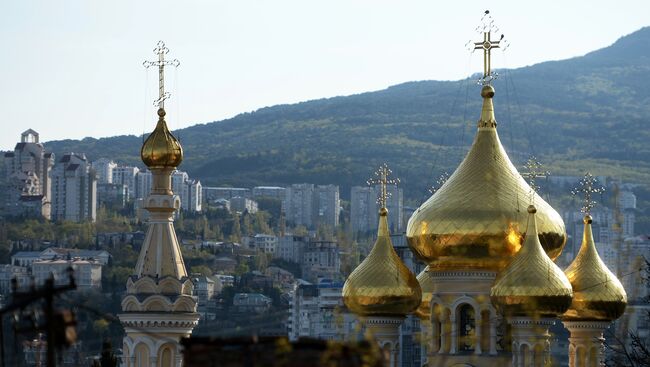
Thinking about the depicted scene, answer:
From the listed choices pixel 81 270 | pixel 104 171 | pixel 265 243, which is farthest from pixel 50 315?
pixel 104 171

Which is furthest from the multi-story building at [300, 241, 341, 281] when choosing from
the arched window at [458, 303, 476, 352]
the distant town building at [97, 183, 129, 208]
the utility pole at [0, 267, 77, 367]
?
the utility pole at [0, 267, 77, 367]

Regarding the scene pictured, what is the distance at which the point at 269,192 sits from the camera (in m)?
186

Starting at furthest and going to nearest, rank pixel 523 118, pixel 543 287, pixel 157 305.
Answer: pixel 523 118 < pixel 157 305 < pixel 543 287

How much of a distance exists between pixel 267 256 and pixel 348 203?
14.3 metres

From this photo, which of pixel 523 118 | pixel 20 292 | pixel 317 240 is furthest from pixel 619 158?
pixel 20 292

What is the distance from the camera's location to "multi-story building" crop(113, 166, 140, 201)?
179250 mm

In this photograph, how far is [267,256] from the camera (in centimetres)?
15450

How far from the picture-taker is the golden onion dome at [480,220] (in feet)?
110

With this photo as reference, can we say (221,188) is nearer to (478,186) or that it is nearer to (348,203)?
(348,203)

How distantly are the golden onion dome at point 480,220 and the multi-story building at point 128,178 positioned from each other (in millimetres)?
143554

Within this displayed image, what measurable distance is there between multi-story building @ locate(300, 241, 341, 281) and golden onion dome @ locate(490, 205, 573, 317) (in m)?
113

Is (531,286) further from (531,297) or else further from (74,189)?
(74,189)

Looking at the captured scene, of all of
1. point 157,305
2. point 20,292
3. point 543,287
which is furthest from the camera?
point 157,305

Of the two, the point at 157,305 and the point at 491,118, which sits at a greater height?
the point at 491,118
